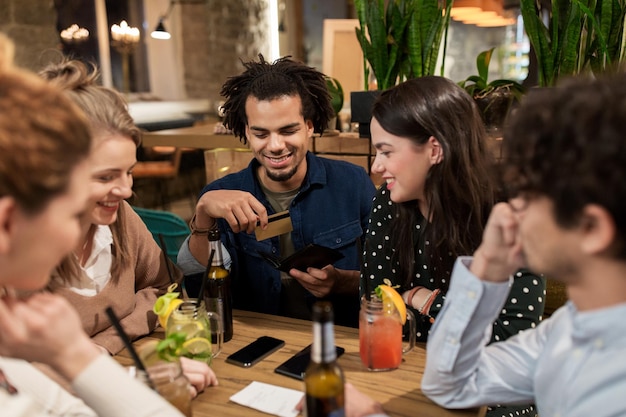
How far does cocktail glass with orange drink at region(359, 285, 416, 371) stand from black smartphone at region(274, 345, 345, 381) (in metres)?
0.11

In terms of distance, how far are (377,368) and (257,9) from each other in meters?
6.46

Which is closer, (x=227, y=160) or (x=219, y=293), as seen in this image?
(x=219, y=293)

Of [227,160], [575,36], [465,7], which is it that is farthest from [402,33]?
[465,7]

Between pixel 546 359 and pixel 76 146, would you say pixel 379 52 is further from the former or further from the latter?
pixel 76 146

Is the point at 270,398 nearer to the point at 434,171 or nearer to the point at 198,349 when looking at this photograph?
the point at 198,349

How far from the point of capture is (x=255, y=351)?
144 centimetres

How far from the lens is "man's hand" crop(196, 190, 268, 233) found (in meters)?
1.87

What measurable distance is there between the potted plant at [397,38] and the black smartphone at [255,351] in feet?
4.55

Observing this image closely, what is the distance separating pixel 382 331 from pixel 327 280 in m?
0.57

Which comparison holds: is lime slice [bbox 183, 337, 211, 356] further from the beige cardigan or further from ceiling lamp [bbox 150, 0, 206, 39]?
ceiling lamp [bbox 150, 0, 206, 39]

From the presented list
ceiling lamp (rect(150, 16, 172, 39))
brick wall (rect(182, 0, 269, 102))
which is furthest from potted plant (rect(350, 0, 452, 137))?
brick wall (rect(182, 0, 269, 102))

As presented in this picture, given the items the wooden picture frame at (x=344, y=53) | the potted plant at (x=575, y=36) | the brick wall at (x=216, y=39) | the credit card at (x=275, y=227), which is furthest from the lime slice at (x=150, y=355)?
the brick wall at (x=216, y=39)

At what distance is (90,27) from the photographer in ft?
18.0

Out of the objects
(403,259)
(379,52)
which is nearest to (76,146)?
(403,259)
